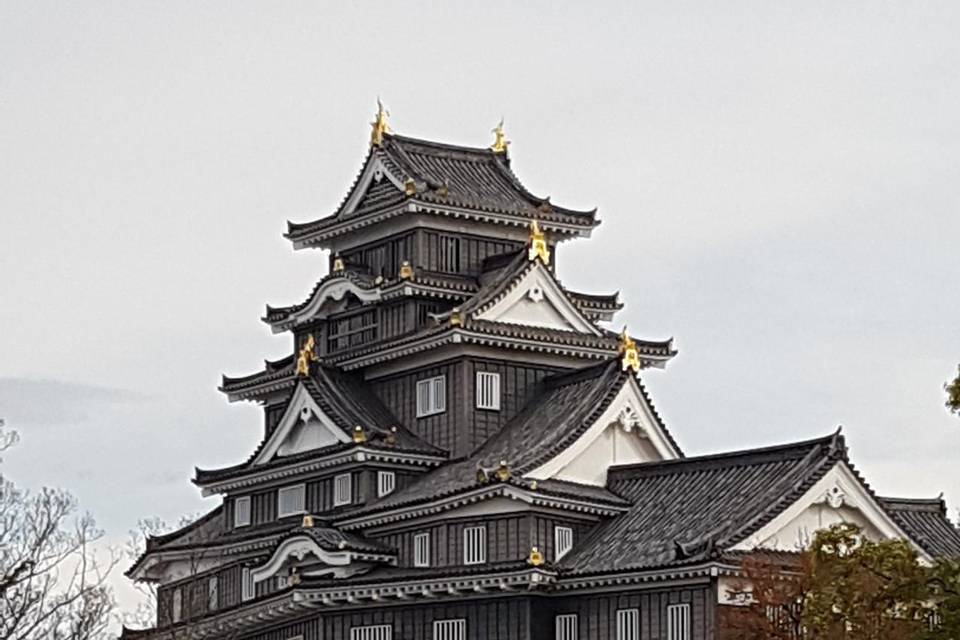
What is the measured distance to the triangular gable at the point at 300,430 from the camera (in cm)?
7275

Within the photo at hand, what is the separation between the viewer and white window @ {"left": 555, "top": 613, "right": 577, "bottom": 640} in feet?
213

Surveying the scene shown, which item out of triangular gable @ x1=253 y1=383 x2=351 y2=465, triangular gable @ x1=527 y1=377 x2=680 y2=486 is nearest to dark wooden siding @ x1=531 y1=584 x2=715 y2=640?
triangular gable @ x1=527 y1=377 x2=680 y2=486

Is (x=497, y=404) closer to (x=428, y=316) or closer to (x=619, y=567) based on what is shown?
(x=428, y=316)

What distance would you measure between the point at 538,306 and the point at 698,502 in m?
11.1

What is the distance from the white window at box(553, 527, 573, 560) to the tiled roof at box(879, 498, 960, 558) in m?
9.12

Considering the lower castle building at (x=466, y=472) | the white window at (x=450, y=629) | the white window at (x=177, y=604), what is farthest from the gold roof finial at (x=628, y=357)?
the white window at (x=177, y=604)

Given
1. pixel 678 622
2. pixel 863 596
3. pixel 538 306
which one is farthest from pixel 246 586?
pixel 863 596

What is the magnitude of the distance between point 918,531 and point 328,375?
63.0ft

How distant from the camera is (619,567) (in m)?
63.0

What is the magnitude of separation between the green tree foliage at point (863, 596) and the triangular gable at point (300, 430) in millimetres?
20291

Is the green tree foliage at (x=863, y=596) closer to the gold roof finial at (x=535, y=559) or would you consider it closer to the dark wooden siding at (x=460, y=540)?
the gold roof finial at (x=535, y=559)

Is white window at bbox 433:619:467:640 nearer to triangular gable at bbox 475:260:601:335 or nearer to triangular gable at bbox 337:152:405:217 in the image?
triangular gable at bbox 475:260:601:335

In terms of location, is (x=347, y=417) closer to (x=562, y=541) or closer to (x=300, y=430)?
(x=300, y=430)

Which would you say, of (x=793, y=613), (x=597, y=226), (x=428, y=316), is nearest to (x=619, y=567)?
(x=793, y=613)
